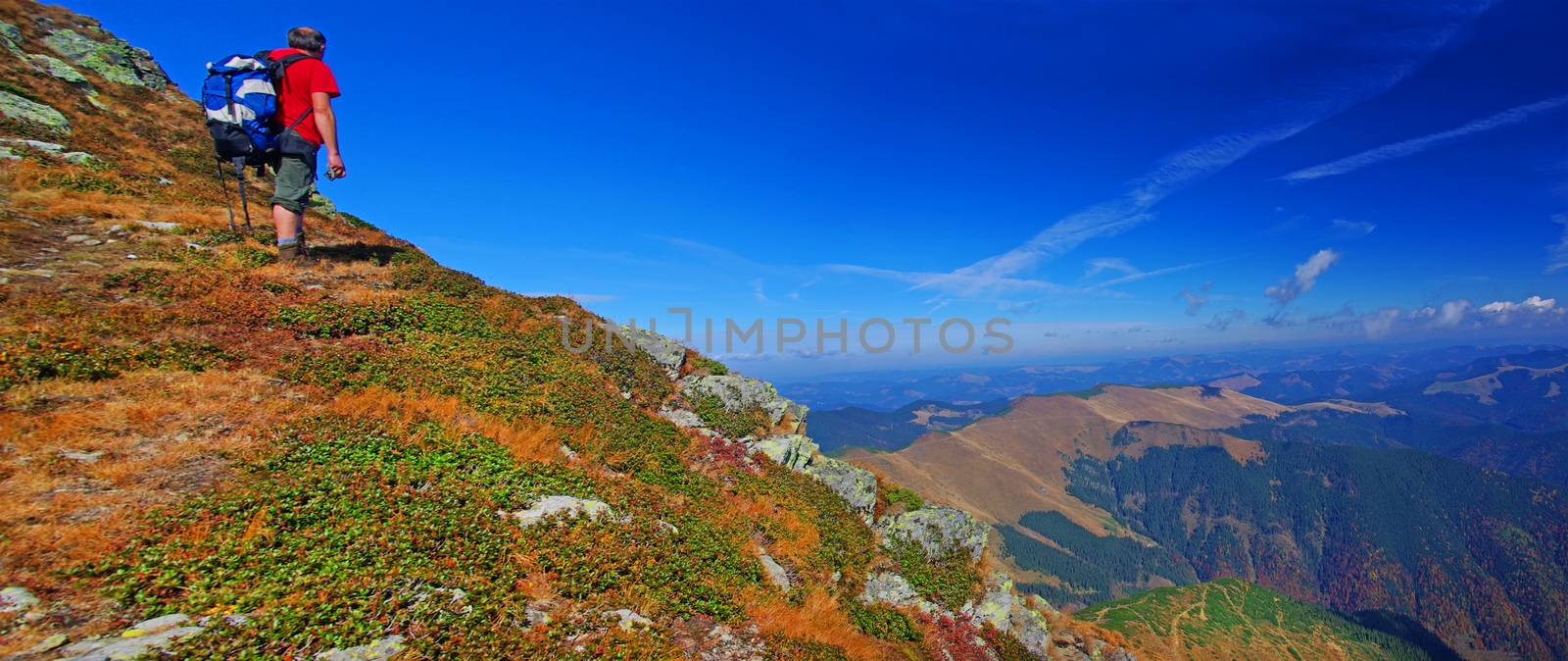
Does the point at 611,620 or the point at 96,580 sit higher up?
the point at 96,580

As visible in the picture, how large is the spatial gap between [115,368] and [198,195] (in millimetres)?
16289

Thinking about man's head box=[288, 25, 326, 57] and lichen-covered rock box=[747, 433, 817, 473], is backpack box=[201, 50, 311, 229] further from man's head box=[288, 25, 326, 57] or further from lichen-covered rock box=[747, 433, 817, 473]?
lichen-covered rock box=[747, 433, 817, 473]

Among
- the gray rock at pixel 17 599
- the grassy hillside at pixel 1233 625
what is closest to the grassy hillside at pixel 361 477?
the gray rock at pixel 17 599

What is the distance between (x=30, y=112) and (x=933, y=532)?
123 feet

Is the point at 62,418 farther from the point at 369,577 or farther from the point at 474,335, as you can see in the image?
the point at 474,335

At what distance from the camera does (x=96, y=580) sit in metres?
5.11

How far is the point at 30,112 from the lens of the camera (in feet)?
67.4

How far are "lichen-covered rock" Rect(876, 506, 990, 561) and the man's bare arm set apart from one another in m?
18.4

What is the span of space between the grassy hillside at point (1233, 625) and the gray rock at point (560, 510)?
16066 centimetres

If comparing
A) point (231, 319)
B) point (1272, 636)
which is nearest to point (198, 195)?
point (231, 319)

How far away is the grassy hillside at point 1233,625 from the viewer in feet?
472

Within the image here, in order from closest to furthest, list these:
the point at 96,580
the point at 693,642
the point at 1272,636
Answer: the point at 96,580
the point at 693,642
the point at 1272,636

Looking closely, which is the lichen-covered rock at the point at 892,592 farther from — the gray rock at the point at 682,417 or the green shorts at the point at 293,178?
the green shorts at the point at 293,178

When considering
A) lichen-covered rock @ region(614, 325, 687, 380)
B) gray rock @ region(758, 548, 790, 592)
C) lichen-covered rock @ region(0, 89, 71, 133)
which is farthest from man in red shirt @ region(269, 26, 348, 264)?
lichen-covered rock @ region(0, 89, 71, 133)
